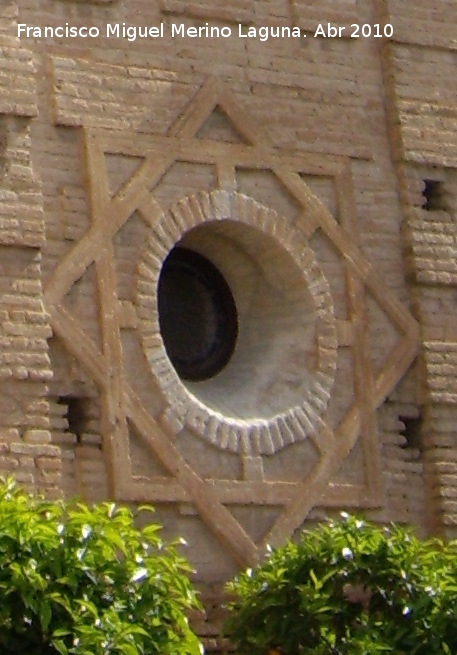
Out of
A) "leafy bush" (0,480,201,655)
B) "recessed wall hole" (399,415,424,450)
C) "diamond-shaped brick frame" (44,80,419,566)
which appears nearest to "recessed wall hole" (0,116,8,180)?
"diamond-shaped brick frame" (44,80,419,566)

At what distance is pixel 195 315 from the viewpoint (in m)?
14.6

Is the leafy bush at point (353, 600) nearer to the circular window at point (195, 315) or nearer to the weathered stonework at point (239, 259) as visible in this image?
the weathered stonework at point (239, 259)

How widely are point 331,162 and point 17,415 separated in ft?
9.77

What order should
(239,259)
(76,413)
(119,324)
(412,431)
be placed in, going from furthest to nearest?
(412,431), (239,259), (119,324), (76,413)

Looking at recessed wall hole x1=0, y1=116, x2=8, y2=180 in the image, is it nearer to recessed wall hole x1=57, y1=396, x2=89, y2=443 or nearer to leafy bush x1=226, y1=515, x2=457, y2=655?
recessed wall hole x1=57, y1=396, x2=89, y2=443

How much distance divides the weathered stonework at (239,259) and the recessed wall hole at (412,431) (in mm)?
10

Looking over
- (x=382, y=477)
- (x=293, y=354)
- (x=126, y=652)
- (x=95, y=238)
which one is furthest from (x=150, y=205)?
(x=126, y=652)

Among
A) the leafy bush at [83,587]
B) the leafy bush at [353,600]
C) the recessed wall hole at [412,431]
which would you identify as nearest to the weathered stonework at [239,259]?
the recessed wall hole at [412,431]

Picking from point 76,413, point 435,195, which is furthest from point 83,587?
point 435,195

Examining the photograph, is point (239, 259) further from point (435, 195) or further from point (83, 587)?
point (83, 587)

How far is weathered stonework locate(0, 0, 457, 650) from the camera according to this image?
13.5 metres

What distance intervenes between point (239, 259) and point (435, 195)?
4.99 feet

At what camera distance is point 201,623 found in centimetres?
1359

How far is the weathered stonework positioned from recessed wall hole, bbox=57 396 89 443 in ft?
0.04
